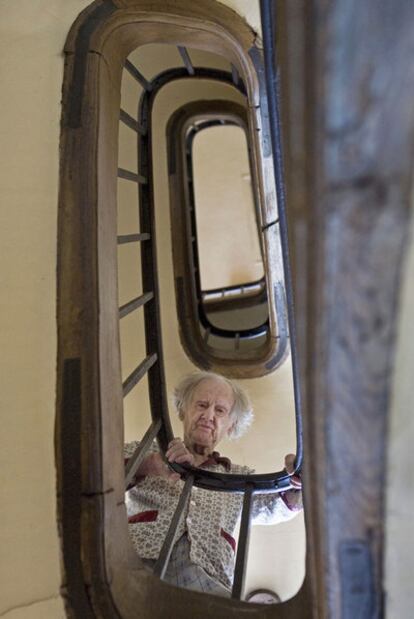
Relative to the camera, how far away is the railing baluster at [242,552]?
1448 millimetres

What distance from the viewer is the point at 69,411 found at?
1.42 metres

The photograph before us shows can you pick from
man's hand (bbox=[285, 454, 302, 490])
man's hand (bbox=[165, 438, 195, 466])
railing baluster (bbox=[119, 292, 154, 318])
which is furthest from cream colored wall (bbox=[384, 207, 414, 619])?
man's hand (bbox=[165, 438, 195, 466])

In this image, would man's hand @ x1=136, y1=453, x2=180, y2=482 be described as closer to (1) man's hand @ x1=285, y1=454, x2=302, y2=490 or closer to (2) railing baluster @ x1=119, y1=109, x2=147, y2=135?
(1) man's hand @ x1=285, y1=454, x2=302, y2=490

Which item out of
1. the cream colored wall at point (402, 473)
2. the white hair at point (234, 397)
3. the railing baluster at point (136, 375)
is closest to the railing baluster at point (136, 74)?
the railing baluster at point (136, 375)

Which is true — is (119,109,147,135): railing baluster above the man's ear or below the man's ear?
above

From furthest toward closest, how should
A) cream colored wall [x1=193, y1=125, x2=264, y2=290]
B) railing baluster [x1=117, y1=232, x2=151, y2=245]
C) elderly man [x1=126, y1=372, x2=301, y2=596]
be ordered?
cream colored wall [x1=193, y1=125, x2=264, y2=290]
elderly man [x1=126, y1=372, x2=301, y2=596]
railing baluster [x1=117, y1=232, x2=151, y2=245]

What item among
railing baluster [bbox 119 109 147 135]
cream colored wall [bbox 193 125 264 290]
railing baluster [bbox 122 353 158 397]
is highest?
cream colored wall [bbox 193 125 264 290]

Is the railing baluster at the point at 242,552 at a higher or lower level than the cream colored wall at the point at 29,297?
lower

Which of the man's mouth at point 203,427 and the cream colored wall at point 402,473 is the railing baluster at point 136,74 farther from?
the cream colored wall at point 402,473

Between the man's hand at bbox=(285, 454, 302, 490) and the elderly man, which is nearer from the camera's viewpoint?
the elderly man

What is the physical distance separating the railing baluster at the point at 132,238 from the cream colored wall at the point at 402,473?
1.30m

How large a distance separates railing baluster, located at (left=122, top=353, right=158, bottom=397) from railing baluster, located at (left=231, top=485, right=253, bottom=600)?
0.48 m

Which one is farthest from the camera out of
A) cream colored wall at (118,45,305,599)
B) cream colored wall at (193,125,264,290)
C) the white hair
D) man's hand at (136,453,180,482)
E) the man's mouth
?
cream colored wall at (193,125,264,290)

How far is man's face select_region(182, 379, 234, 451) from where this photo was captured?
2506mm
